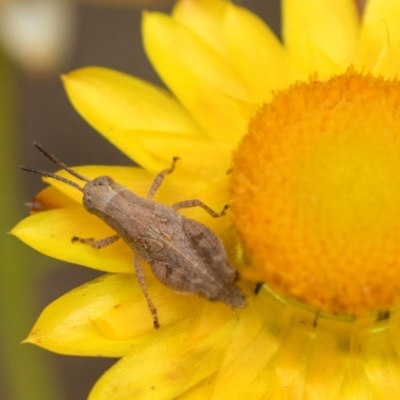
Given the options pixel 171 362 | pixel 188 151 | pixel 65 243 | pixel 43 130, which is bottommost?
pixel 43 130

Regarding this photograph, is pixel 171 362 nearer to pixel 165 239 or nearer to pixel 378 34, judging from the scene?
pixel 165 239

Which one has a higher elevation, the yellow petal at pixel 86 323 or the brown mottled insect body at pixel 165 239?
the brown mottled insect body at pixel 165 239

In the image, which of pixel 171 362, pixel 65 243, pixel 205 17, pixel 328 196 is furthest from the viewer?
pixel 205 17

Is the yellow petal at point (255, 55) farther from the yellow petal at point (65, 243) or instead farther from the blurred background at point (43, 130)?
the blurred background at point (43, 130)

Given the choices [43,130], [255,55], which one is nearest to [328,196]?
[255,55]

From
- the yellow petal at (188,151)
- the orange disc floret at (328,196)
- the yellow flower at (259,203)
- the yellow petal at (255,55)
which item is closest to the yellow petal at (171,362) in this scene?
the yellow flower at (259,203)

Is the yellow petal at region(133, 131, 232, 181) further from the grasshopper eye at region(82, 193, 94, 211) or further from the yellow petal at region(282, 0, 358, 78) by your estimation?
the yellow petal at region(282, 0, 358, 78)
